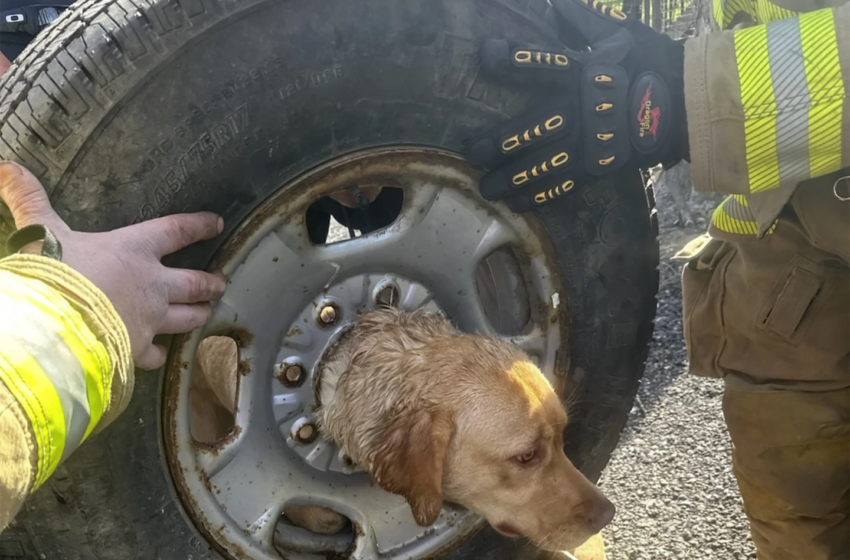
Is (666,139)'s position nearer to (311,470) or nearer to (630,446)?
(311,470)

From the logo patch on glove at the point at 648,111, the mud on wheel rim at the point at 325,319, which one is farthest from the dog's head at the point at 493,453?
the logo patch on glove at the point at 648,111

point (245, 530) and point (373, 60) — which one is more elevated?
point (373, 60)

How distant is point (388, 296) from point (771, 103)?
1254 mm

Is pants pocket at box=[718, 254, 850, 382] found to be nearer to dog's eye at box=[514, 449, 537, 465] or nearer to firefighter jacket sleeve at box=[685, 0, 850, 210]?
firefighter jacket sleeve at box=[685, 0, 850, 210]

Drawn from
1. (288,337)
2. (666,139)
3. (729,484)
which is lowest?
(729,484)

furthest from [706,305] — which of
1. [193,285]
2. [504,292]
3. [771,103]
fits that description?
[193,285]

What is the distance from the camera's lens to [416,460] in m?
2.05

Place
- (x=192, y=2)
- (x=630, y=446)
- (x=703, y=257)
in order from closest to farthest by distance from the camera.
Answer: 1. (x=192, y=2)
2. (x=703, y=257)
3. (x=630, y=446)

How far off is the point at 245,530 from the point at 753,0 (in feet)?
7.76

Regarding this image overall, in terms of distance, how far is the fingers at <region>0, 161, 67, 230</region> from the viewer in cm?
148

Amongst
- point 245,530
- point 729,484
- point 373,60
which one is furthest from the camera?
point 729,484

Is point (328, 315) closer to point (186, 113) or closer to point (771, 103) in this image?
point (186, 113)

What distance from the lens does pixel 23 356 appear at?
1033mm

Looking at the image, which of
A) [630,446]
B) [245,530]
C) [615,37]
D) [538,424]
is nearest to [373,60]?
[615,37]
